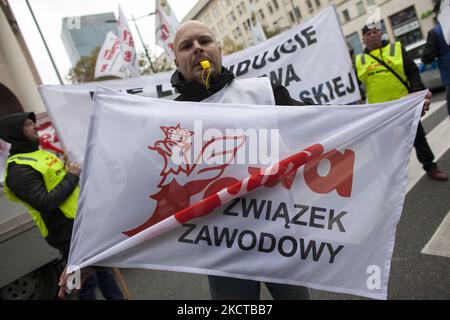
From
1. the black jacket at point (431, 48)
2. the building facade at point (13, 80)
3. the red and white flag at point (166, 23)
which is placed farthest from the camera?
the building facade at point (13, 80)

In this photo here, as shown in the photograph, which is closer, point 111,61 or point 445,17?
point 445,17

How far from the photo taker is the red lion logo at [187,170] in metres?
1.42

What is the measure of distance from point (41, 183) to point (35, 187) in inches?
2.4

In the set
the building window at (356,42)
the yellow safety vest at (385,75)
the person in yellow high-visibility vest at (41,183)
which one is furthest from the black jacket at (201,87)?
the building window at (356,42)

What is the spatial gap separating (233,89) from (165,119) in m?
0.38

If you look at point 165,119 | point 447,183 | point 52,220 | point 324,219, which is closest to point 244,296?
point 324,219

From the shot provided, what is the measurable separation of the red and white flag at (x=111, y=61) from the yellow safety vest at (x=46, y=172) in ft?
15.0

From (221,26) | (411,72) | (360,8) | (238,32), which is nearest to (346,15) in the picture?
(360,8)

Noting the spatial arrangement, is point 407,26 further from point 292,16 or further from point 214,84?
point 214,84

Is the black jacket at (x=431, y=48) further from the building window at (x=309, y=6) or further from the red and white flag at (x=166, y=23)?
the building window at (x=309, y=6)

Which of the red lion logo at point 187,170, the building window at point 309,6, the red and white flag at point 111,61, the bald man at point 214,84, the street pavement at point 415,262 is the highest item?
the building window at point 309,6

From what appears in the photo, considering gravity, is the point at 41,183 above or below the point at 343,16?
below

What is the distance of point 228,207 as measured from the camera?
1.45 meters

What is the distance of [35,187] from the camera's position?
226 cm
